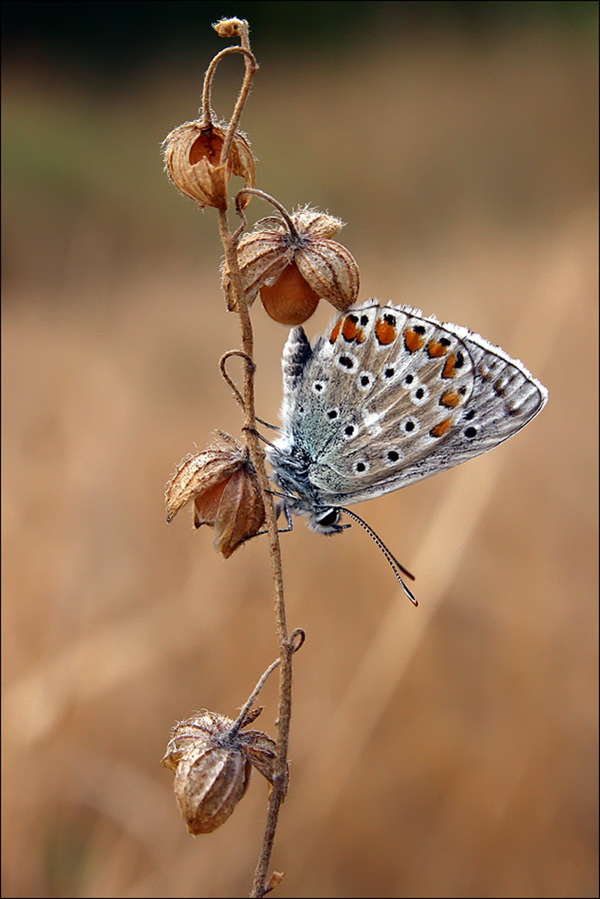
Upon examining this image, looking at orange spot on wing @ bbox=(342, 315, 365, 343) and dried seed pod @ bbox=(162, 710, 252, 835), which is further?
orange spot on wing @ bbox=(342, 315, 365, 343)

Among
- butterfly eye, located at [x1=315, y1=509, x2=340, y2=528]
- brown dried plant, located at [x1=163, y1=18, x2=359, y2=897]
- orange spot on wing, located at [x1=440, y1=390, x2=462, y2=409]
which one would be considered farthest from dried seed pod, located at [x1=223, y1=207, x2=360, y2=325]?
butterfly eye, located at [x1=315, y1=509, x2=340, y2=528]

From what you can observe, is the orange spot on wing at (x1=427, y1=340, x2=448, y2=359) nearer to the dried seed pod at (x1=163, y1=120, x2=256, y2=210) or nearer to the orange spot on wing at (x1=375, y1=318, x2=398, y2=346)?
the orange spot on wing at (x1=375, y1=318, x2=398, y2=346)

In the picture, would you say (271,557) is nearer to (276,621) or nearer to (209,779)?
(276,621)

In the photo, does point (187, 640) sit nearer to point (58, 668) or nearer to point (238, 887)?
point (58, 668)

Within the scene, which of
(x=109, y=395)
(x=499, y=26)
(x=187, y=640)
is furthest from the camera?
(x=499, y=26)

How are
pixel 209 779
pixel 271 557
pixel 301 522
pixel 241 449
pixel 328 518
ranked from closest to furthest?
pixel 271 557 < pixel 209 779 < pixel 241 449 < pixel 328 518 < pixel 301 522

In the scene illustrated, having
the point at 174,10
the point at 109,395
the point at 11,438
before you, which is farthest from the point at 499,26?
the point at 11,438

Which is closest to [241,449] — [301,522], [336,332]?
[336,332]

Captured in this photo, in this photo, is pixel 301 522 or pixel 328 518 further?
pixel 301 522
